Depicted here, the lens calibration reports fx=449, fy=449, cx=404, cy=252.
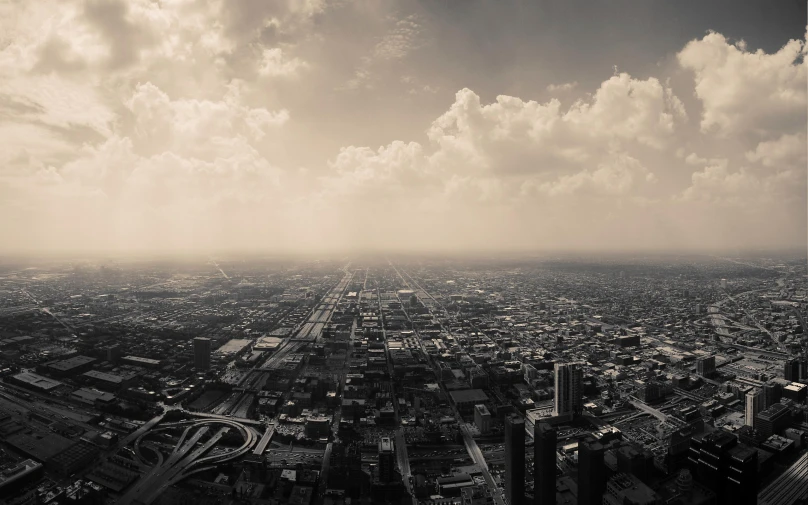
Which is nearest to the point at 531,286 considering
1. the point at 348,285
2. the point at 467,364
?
the point at 348,285

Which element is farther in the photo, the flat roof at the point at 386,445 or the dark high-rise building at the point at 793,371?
the dark high-rise building at the point at 793,371

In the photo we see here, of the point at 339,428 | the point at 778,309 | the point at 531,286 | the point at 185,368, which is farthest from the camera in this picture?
the point at 531,286

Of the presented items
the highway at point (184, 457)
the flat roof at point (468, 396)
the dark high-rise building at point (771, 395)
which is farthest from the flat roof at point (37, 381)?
the dark high-rise building at point (771, 395)

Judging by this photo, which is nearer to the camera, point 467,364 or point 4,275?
point 467,364

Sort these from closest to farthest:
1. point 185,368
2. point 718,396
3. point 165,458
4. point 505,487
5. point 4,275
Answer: point 505,487
point 165,458
point 718,396
point 185,368
point 4,275

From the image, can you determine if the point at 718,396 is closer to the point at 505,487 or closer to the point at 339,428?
the point at 505,487

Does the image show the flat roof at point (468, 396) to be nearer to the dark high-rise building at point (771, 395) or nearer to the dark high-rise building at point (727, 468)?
the dark high-rise building at point (727, 468)
